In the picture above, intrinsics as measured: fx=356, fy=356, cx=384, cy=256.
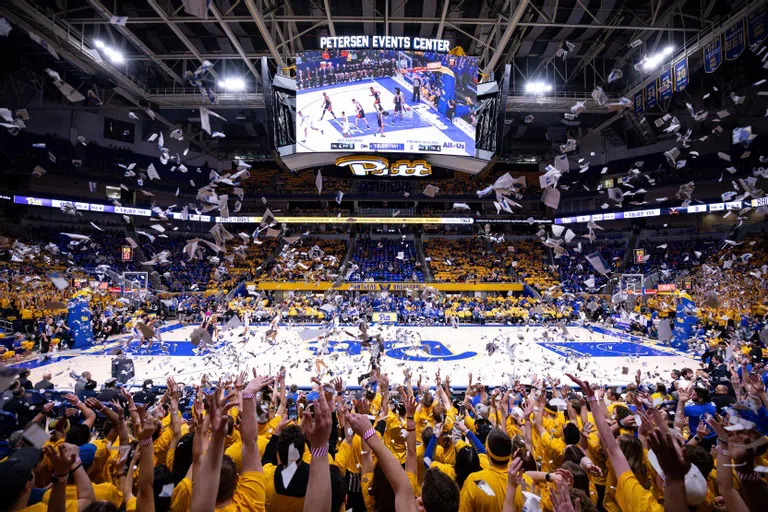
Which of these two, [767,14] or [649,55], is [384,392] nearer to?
[767,14]

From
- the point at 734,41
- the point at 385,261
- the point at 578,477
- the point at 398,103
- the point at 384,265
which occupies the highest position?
the point at 734,41

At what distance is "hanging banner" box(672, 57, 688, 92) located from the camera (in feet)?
49.8

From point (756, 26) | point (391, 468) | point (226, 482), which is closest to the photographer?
point (391, 468)

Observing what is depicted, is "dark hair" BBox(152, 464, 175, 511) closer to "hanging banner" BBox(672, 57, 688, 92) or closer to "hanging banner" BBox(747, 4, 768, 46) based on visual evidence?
"hanging banner" BBox(747, 4, 768, 46)

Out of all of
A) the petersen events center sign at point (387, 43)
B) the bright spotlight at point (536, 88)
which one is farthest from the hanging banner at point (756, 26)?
the petersen events center sign at point (387, 43)

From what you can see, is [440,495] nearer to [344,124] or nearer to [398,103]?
[344,124]

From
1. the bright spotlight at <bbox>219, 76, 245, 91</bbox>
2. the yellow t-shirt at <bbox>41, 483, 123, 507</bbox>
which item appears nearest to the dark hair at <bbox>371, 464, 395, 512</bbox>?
the yellow t-shirt at <bbox>41, 483, 123, 507</bbox>

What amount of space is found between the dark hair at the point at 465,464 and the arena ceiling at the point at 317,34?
48.2 feet

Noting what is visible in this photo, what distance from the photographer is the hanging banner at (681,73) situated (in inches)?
598

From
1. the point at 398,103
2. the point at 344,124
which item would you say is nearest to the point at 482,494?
the point at 344,124

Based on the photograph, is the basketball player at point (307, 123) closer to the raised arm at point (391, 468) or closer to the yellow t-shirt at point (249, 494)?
the yellow t-shirt at point (249, 494)

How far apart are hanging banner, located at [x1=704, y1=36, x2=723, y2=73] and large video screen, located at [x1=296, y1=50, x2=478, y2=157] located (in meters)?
8.97

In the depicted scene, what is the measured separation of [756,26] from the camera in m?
11.8

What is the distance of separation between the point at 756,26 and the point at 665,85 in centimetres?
495
